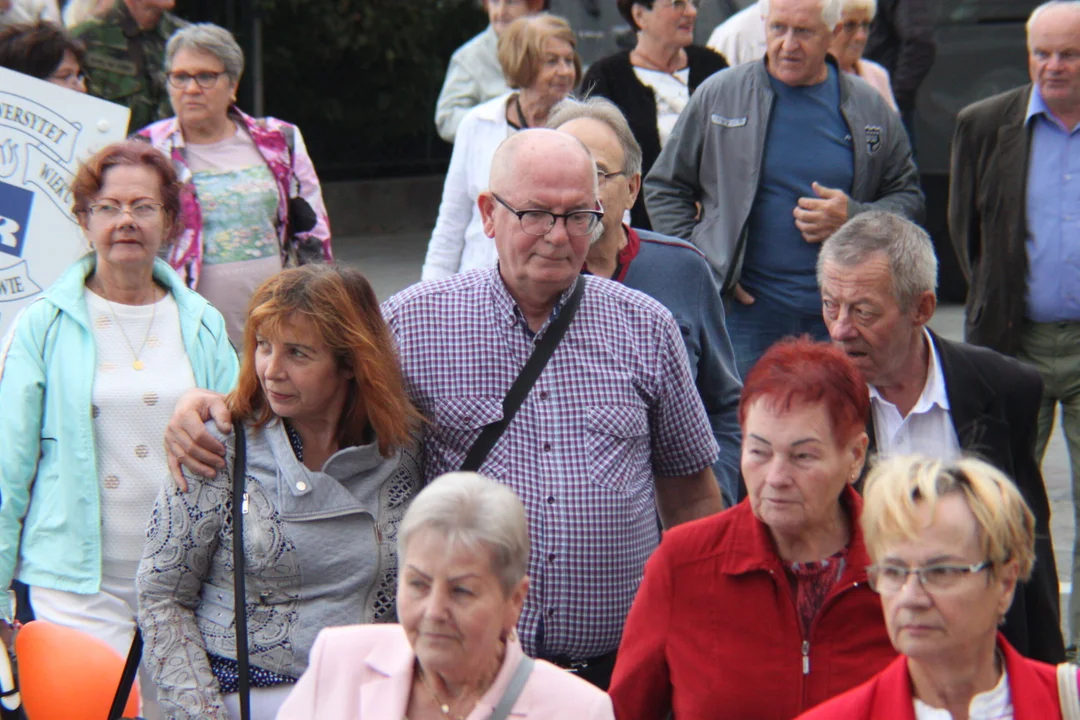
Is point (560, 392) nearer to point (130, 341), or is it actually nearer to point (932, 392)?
point (932, 392)

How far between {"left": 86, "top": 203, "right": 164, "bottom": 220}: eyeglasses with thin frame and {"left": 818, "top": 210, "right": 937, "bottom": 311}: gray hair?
6.51ft

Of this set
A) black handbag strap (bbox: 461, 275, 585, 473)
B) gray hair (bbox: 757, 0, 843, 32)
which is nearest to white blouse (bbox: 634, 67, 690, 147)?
A: gray hair (bbox: 757, 0, 843, 32)

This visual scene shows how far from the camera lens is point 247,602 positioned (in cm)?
351

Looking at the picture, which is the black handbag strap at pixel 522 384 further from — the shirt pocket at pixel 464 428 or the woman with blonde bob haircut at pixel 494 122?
the woman with blonde bob haircut at pixel 494 122

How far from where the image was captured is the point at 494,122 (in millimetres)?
6566

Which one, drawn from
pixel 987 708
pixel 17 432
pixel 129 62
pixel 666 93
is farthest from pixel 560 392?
pixel 129 62

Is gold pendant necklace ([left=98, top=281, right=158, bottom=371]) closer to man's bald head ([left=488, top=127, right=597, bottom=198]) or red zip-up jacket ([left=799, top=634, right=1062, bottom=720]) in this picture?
man's bald head ([left=488, top=127, right=597, bottom=198])

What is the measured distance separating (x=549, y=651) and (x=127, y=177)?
2023 millimetres

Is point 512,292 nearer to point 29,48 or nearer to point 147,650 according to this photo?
point 147,650

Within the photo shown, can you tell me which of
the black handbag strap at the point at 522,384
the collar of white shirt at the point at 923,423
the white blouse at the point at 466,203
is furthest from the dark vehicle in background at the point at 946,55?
the black handbag strap at the point at 522,384

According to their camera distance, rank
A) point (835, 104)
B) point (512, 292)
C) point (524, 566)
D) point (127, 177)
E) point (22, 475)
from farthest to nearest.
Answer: point (835, 104)
point (127, 177)
point (22, 475)
point (512, 292)
point (524, 566)

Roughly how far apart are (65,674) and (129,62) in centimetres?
382

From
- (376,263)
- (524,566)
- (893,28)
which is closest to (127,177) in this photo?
(524,566)

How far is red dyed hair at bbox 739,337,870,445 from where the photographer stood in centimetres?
331
